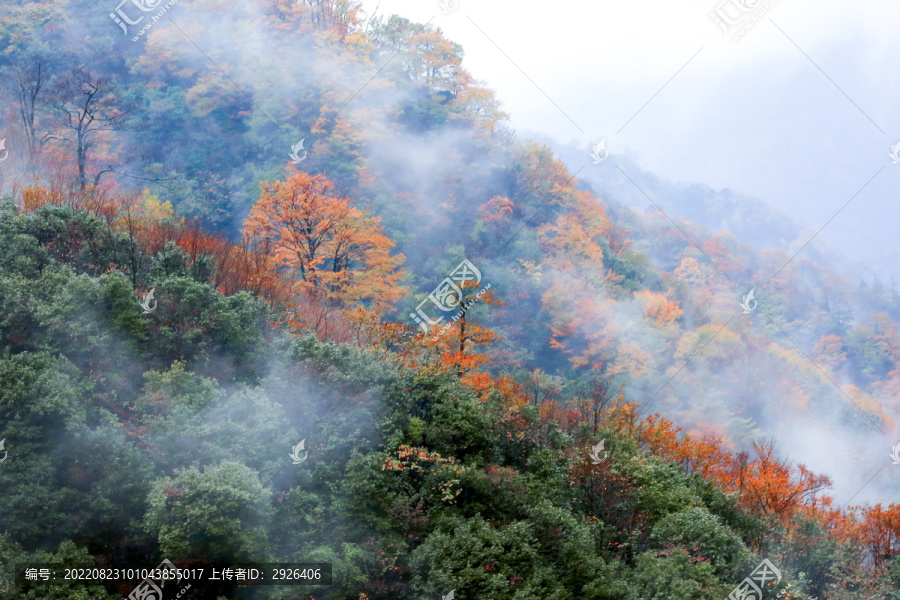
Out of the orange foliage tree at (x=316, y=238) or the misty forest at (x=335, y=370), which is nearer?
the misty forest at (x=335, y=370)

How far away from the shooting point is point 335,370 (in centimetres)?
1536

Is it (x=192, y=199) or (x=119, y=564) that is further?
(x=192, y=199)

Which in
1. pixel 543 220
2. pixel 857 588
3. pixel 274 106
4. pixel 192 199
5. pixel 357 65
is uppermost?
pixel 357 65

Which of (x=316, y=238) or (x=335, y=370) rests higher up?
(x=316, y=238)

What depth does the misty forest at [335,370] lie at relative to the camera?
480 inches

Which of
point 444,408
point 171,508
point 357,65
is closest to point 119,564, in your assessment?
point 171,508

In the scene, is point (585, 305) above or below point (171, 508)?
above

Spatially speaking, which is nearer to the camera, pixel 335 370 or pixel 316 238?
pixel 335 370

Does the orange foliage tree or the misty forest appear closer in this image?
the misty forest

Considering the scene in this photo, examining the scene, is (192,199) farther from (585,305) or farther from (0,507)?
(0,507)

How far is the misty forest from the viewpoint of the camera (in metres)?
12.2

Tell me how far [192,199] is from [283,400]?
84.7 ft

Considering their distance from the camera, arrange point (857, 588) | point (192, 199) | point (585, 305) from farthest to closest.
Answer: point (585, 305)
point (192, 199)
point (857, 588)

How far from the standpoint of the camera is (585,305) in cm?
4000
